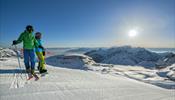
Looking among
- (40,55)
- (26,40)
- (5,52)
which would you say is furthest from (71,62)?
(26,40)

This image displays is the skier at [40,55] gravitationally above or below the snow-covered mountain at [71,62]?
above

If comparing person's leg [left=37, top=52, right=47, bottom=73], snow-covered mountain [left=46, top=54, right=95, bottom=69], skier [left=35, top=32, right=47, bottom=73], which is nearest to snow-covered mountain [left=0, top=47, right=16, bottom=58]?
snow-covered mountain [left=46, top=54, right=95, bottom=69]

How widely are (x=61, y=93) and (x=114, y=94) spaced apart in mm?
1732

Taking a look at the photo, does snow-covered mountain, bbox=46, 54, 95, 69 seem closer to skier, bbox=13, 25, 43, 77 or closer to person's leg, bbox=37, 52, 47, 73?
person's leg, bbox=37, 52, 47, 73

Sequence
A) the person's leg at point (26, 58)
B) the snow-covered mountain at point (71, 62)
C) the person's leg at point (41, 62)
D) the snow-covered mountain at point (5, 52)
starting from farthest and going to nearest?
the snow-covered mountain at point (71, 62)
the snow-covered mountain at point (5, 52)
the person's leg at point (41, 62)
the person's leg at point (26, 58)

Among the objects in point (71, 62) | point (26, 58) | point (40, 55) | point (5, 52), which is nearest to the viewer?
point (26, 58)

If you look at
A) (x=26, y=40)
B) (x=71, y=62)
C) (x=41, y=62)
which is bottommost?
(x=71, y=62)

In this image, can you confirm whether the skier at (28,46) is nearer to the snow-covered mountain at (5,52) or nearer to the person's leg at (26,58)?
the person's leg at (26,58)

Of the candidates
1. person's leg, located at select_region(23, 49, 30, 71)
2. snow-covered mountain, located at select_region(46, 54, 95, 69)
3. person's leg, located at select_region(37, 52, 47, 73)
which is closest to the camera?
person's leg, located at select_region(23, 49, 30, 71)

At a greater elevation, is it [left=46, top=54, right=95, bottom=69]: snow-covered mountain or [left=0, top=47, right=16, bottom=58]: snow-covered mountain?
[left=0, top=47, right=16, bottom=58]: snow-covered mountain

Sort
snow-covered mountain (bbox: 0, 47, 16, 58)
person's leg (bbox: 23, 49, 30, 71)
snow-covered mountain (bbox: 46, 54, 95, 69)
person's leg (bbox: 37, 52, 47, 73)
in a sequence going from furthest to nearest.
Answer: snow-covered mountain (bbox: 46, 54, 95, 69) → snow-covered mountain (bbox: 0, 47, 16, 58) → person's leg (bbox: 37, 52, 47, 73) → person's leg (bbox: 23, 49, 30, 71)

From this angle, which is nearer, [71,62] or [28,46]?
[28,46]

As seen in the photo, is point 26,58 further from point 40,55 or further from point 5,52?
point 5,52

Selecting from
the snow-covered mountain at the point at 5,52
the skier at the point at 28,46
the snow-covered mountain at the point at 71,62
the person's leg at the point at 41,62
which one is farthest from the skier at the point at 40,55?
the snow-covered mountain at the point at 71,62
